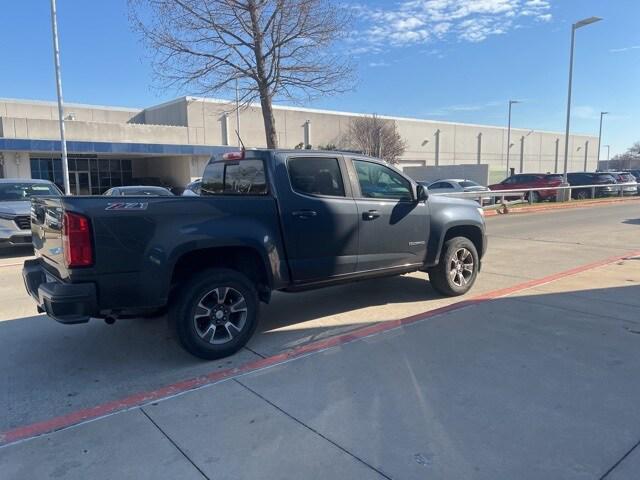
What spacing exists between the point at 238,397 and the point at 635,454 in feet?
8.54

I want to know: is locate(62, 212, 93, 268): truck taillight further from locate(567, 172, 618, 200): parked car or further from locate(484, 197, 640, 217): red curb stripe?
locate(567, 172, 618, 200): parked car

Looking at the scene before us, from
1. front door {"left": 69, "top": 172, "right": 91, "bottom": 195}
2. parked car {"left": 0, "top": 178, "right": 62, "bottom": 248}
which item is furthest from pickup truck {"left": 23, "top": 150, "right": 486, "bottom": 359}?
front door {"left": 69, "top": 172, "right": 91, "bottom": 195}

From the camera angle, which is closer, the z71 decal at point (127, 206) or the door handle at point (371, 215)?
the z71 decal at point (127, 206)

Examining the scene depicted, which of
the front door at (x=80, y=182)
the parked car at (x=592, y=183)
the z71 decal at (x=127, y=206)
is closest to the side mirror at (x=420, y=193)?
the z71 decal at (x=127, y=206)

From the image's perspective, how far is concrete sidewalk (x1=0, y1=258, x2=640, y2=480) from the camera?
2.95 meters

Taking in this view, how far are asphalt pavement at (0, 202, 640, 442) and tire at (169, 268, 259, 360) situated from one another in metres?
0.16

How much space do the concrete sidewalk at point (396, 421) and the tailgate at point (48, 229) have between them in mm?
1531

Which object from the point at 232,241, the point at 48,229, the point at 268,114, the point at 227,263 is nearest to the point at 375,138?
the point at 268,114

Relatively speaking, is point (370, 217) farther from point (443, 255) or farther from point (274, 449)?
point (274, 449)

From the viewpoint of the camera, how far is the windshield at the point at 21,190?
449 inches

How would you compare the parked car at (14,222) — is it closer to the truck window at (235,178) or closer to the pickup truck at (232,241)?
the truck window at (235,178)

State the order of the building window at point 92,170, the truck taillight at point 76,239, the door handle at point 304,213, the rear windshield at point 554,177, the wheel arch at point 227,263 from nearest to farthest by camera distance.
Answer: the truck taillight at point 76,239
the wheel arch at point 227,263
the door handle at point 304,213
the rear windshield at point 554,177
the building window at point 92,170

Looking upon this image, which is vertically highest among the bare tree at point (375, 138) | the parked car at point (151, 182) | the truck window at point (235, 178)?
the bare tree at point (375, 138)

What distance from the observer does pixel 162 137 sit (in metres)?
41.8
